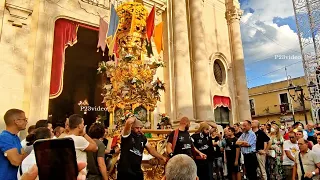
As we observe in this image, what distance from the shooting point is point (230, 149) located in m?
6.85

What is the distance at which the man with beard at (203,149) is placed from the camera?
5441 mm

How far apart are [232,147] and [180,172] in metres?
5.26

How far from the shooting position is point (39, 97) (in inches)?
350

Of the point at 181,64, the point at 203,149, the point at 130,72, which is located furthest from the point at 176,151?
the point at 181,64

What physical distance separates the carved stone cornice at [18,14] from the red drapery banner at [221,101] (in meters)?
10.2

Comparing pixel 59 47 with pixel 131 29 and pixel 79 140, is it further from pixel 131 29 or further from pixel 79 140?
pixel 79 140

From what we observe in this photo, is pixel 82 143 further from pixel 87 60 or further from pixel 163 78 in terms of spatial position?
pixel 87 60

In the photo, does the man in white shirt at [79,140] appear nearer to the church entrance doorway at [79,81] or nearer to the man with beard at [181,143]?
the man with beard at [181,143]

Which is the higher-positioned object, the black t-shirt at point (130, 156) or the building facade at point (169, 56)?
the building facade at point (169, 56)

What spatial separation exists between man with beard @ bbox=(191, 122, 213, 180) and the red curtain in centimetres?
602

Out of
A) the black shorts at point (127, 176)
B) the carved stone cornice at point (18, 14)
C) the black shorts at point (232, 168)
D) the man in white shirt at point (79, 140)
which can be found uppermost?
the carved stone cornice at point (18, 14)

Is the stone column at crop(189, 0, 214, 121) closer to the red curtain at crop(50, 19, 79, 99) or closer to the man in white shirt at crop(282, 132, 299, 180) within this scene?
the red curtain at crop(50, 19, 79, 99)

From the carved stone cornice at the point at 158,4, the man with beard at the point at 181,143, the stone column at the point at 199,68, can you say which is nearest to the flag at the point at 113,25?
the man with beard at the point at 181,143

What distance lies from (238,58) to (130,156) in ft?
46.0
